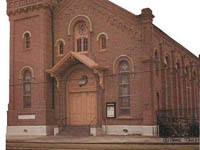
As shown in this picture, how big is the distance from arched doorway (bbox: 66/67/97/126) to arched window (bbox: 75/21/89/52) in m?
1.79

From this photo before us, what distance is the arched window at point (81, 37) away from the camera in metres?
24.6

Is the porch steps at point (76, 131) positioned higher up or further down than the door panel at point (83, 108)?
further down

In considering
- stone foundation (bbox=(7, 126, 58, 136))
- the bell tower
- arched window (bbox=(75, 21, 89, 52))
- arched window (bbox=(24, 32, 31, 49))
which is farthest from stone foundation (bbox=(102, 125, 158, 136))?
arched window (bbox=(24, 32, 31, 49))

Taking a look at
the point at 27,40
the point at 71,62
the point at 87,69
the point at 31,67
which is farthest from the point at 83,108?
the point at 27,40

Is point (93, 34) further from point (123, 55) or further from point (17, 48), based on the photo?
point (17, 48)

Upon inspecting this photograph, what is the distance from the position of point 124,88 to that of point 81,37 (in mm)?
5987

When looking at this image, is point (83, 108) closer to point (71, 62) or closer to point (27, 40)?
point (71, 62)

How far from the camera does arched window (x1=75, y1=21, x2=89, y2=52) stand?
80.7 feet

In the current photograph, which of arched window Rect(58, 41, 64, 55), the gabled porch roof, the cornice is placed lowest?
the gabled porch roof

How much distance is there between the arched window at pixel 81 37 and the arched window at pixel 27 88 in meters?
5.18

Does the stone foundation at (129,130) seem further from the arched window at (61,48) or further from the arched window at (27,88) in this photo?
the arched window at (61,48)

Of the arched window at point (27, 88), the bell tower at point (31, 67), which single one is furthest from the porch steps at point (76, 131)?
the arched window at point (27, 88)

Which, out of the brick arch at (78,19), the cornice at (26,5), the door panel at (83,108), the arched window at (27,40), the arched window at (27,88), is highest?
the cornice at (26,5)

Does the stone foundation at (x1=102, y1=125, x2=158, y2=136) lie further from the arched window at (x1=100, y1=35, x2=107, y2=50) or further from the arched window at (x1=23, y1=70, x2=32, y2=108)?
the arched window at (x1=23, y1=70, x2=32, y2=108)
